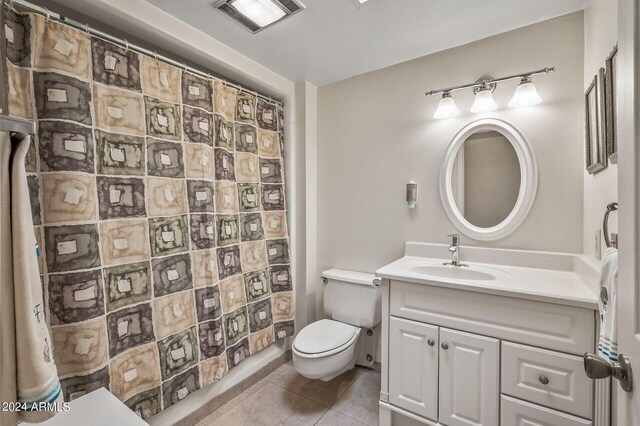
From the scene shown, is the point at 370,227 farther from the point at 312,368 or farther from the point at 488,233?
the point at 312,368

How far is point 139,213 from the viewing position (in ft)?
4.61

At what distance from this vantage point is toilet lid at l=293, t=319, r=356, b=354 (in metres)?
1.75

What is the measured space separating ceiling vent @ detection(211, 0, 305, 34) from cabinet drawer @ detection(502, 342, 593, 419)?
1953 millimetres

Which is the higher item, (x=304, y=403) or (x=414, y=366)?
(x=414, y=366)

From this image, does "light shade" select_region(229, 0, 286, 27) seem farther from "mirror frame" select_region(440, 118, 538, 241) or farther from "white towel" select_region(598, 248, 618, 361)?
"white towel" select_region(598, 248, 618, 361)

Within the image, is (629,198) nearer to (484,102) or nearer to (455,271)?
(455,271)

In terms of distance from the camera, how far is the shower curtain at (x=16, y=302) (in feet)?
2.00

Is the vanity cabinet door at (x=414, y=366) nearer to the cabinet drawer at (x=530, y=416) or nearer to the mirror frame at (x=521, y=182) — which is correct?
the cabinet drawer at (x=530, y=416)

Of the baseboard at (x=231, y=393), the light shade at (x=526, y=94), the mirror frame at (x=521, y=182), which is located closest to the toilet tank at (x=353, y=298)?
the baseboard at (x=231, y=393)

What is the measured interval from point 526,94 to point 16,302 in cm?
224

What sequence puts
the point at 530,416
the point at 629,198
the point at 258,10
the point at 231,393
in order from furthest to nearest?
the point at 231,393
the point at 258,10
the point at 530,416
the point at 629,198

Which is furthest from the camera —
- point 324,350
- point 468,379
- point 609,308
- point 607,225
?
point 324,350

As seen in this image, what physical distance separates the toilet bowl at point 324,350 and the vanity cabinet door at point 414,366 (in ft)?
1.13

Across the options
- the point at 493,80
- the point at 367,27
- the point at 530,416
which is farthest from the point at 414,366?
the point at 367,27
